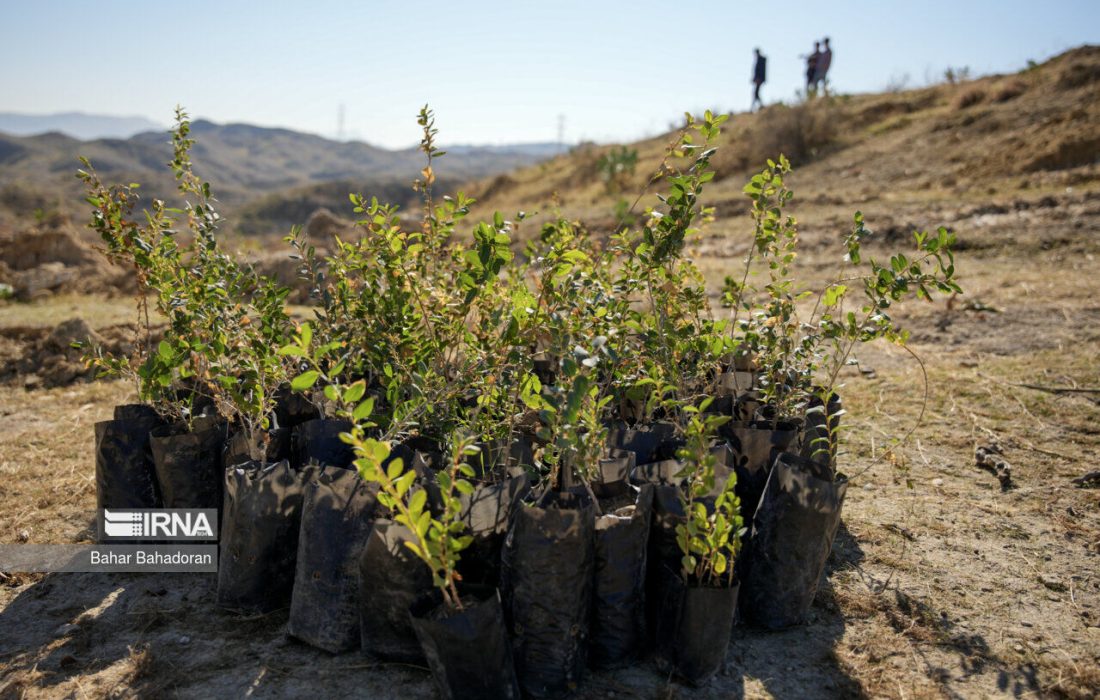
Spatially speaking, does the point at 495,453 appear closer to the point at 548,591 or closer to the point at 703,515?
the point at 548,591

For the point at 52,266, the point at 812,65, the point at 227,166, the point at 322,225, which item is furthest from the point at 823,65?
the point at 227,166

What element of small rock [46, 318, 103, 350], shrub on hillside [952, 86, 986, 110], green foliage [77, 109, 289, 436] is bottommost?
small rock [46, 318, 103, 350]

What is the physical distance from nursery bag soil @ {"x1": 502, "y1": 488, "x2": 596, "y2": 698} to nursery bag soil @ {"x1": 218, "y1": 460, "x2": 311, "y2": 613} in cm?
80

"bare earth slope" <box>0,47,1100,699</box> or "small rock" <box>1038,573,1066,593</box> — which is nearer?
"bare earth slope" <box>0,47,1100,699</box>

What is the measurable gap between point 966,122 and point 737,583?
1299 centimetres

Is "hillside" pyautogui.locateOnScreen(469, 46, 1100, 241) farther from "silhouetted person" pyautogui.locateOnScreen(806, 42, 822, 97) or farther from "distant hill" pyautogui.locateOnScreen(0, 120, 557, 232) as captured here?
"distant hill" pyautogui.locateOnScreen(0, 120, 557, 232)

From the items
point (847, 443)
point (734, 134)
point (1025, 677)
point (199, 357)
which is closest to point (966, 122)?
point (734, 134)

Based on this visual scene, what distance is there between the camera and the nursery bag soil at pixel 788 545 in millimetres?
2197

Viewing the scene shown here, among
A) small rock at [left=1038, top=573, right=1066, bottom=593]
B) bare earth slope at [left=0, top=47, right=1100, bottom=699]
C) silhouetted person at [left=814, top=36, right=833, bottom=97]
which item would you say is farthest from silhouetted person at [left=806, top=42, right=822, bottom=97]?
small rock at [left=1038, top=573, right=1066, bottom=593]

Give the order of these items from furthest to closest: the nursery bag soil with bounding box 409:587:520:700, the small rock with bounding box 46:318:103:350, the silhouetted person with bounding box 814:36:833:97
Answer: the silhouetted person with bounding box 814:36:833:97 → the small rock with bounding box 46:318:103:350 → the nursery bag soil with bounding box 409:587:520:700

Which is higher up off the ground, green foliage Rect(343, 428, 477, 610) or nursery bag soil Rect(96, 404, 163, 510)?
green foliage Rect(343, 428, 477, 610)

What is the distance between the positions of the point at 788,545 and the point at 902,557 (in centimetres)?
73

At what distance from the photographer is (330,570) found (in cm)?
212

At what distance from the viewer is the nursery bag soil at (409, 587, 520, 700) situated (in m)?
1.76
